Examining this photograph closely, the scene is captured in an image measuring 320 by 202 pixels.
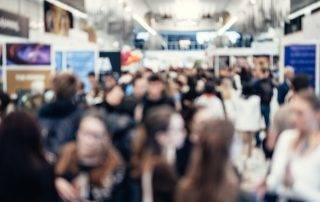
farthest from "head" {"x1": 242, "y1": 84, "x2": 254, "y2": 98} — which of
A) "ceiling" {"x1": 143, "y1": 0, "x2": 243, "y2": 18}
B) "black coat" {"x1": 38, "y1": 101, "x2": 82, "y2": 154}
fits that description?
"ceiling" {"x1": 143, "y1": 0, "x2": 243, "y2": 18}

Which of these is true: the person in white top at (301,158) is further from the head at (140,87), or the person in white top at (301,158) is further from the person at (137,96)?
the head at (140,87)

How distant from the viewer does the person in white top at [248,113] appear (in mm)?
12438

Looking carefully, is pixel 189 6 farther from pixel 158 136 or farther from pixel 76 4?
pixel 158 136

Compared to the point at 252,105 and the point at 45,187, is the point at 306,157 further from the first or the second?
the point at 252,105

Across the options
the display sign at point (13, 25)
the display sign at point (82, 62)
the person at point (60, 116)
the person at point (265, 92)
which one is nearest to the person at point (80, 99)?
the person at point (60, 116)

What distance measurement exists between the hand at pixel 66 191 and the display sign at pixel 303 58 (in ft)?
27.6

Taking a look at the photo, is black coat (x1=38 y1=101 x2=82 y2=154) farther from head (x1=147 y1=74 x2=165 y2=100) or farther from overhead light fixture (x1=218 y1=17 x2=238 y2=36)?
overhead light fixture (x1=218 y1=17 x2=238 y2=36)

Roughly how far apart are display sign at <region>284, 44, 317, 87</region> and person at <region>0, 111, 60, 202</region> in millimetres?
8774

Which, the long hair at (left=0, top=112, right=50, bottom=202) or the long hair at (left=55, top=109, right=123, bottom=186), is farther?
the long hair at (left=55, top=109, right=123, bottom=186)

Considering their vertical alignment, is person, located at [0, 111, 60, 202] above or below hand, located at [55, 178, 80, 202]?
above

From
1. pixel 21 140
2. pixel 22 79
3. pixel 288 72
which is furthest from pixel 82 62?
pixel 21 140

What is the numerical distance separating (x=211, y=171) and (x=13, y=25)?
28.0 ft

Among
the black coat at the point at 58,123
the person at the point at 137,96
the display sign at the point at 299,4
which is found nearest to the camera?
the black coat at the point at 58,123

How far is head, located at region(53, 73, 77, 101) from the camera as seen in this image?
6.38 meters
